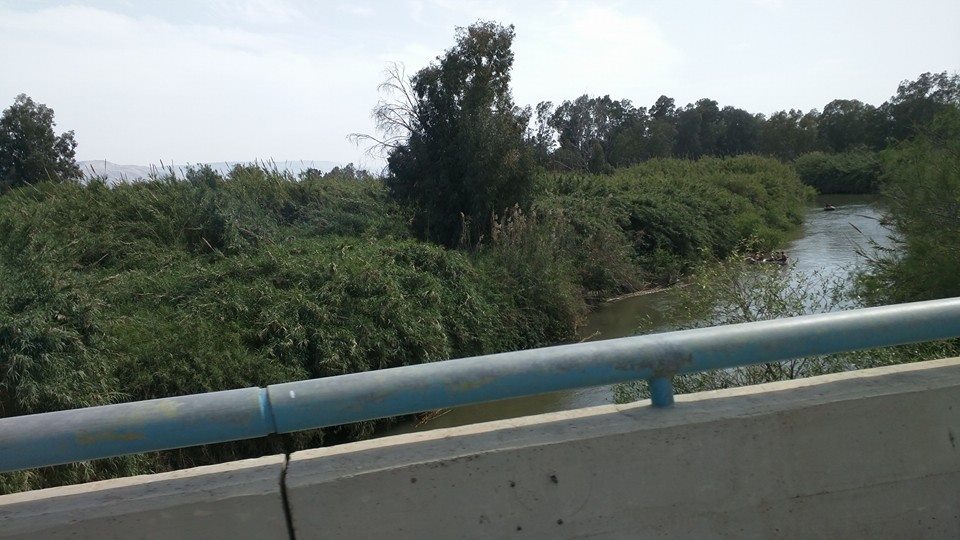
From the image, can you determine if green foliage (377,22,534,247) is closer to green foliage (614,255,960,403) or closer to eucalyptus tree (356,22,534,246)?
eucalyptus tree (356,22,534,246)

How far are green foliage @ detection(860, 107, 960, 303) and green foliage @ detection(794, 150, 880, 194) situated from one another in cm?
4541

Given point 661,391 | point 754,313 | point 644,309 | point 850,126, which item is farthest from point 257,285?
point 850,126

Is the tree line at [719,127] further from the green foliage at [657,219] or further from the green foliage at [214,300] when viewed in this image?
the green foliage at [214,300]

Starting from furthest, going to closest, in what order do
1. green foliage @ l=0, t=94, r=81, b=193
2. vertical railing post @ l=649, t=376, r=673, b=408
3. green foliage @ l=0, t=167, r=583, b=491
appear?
green foliage @ l=0, t=94, r=81, b=193 < green foliage @ l=0, t=167, r=583, b=491 < vertical railing post @ l=649, t=376, r=673, b=408

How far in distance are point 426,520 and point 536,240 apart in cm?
1517

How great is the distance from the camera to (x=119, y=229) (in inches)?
635

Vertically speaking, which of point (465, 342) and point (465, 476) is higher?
point (465, 476)

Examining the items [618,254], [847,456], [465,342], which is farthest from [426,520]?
[618,254]

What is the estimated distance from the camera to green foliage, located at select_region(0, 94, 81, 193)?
27.4 metres

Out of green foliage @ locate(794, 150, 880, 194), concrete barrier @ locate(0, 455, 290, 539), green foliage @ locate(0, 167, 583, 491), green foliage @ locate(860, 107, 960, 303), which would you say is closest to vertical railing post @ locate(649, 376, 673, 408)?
concrete barrier @ locate(0, 455, 290, 539)

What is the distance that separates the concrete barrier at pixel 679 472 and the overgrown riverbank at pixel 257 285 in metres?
6.79

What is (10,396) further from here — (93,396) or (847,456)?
(847,456)

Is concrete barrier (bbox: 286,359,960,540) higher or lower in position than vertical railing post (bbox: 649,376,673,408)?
lower

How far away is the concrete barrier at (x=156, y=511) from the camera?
100 inches
